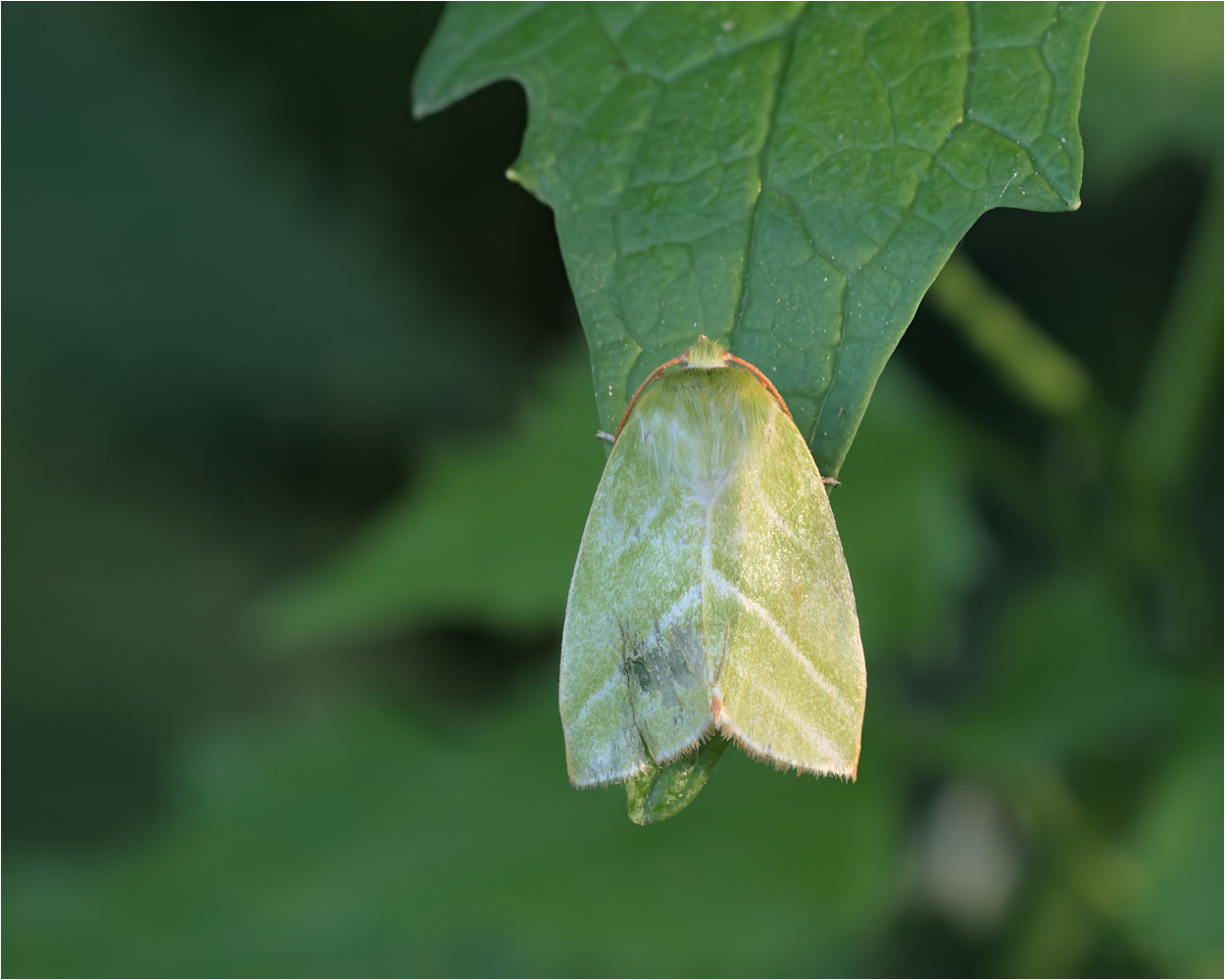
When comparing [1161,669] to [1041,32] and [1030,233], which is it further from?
[1041,32]

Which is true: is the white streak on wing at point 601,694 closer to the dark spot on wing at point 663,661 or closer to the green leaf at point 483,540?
the dark spot on wing at point 663,661

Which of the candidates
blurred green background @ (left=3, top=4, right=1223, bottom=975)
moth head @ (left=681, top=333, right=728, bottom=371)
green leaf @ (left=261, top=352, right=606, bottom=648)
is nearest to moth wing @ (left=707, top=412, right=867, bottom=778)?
moth head @ (left=681, top=333, right=728, bottom=371)

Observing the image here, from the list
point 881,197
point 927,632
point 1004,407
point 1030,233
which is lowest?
point 1004,407

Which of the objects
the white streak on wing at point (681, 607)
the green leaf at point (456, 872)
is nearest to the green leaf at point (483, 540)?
the green leaf at point (456, 872)

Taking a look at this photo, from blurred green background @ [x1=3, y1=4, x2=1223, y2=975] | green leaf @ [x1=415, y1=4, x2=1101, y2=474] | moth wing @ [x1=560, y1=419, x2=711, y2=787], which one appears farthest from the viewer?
Result: blurred green background @ [x1=3, y1=4, x2=1223, y2=975]

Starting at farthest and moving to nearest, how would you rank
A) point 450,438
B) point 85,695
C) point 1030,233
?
point 85,695
point 450,438
point 1030,233

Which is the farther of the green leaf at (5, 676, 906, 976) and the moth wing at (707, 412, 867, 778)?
the green leaf at (5, 676, 906, 976)

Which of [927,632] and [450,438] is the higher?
[450,438]

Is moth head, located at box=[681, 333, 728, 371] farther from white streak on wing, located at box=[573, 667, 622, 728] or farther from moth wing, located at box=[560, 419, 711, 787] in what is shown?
white streak on wing, located at box=[573, 667, 622, 728]

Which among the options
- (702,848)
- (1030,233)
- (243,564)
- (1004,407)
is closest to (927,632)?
(702,848)
